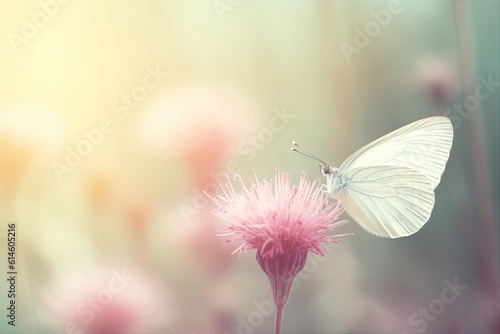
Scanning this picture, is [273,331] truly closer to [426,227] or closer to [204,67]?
[426,227]

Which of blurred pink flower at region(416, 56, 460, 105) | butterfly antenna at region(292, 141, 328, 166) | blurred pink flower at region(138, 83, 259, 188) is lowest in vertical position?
blurred pink flower at region(416, 56, 460, 105)

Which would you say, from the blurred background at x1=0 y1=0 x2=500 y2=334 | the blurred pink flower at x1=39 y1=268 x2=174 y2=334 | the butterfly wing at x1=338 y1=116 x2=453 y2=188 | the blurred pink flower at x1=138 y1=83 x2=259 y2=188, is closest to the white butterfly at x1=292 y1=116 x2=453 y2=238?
the butterfly wing at x1=338 y1=116 x2=453 y2=188

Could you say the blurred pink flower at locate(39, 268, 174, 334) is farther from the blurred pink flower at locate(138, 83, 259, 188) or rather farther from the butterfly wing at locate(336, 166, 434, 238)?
Result: the butterfly wing at locate(336, 166, 434, 238)

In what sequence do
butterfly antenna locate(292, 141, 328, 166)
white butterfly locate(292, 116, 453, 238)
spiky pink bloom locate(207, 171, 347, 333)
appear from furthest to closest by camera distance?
butterfly antenna locate(292, 141, 328, 166)
white butterfly locate(292, 116, 453, 238)
spiky pink bloom locate(207, 171, 347, 333)

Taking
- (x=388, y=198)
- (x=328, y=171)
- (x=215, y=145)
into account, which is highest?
(x=215, y=145)

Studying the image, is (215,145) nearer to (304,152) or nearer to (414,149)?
(304,152)

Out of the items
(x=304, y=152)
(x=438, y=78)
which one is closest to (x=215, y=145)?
(x=304, y=152)

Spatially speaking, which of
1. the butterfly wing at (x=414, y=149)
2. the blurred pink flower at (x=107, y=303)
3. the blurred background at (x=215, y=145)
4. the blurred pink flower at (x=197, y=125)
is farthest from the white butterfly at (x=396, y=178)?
the blurred pink flower at (x=107, y=303)

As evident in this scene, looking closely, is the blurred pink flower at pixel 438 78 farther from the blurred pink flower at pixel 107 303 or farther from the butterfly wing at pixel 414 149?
the blurred pink flower at pixel 107 303
